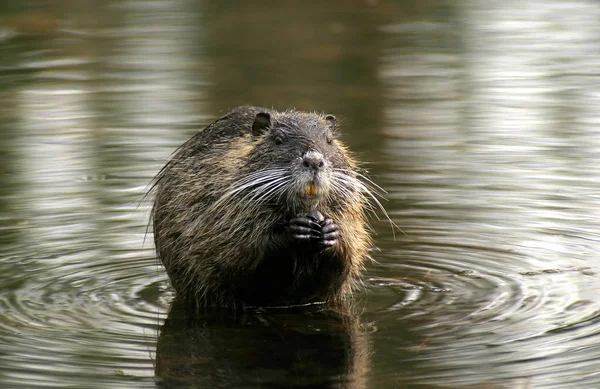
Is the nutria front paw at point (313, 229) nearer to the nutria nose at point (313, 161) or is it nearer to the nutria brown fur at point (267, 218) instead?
the nutria brown fur at point (267, 218)

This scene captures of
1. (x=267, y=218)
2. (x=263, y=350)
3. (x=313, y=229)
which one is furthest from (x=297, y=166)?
(x=263, y=350)

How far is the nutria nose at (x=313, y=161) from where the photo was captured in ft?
18.0

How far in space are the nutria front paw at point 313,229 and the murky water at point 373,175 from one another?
0.42m

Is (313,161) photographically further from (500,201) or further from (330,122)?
(500,201)

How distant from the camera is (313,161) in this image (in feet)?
18.0

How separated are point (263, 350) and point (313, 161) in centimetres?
82

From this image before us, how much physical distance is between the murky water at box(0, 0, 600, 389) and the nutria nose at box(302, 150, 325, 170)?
76 cm

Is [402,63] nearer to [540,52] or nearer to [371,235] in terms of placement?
[540,52]

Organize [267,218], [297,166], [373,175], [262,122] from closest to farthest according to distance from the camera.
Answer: [297,166] → [267,218] → [262,122] → [373,175]

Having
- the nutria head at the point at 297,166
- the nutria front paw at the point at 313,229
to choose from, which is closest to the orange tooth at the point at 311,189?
the nutria head at the point at 297,166

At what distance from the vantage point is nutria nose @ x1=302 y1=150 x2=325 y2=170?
215 inches

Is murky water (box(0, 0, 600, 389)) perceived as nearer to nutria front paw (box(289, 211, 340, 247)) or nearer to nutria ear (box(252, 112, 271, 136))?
nutria front paw (box(289, 211, 340, 247))

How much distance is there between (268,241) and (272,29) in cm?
876

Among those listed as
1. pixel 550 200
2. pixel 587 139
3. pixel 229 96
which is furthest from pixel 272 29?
pixel 550 200
